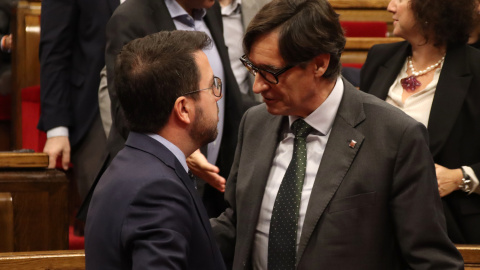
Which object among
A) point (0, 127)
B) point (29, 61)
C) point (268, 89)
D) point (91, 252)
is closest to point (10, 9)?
point (29, 61)

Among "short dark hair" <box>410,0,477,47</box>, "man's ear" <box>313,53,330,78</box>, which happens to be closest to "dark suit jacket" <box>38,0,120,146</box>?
"short dark hair" <box>410,0,477,47</box>

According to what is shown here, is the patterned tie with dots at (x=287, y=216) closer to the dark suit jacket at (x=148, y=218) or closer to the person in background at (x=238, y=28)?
the dark suit jacket at (x=148, y=218)

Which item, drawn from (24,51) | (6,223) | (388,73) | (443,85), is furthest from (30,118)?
(443,85)

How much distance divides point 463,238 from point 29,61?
186 cm

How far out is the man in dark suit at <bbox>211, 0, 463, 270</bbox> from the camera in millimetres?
1358

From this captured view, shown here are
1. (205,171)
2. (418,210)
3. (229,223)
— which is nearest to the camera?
(418,210)

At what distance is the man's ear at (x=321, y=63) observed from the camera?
146cm

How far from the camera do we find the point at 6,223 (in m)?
2.09

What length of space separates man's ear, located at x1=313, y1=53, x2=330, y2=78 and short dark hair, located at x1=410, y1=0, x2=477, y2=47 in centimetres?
68

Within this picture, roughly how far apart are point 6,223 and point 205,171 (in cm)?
62

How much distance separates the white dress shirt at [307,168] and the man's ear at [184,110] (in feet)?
0.92

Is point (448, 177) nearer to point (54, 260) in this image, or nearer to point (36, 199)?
point (54, 260)

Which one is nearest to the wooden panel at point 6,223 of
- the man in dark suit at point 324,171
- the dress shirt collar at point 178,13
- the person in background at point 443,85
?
the dress shirt collar at point 178,13

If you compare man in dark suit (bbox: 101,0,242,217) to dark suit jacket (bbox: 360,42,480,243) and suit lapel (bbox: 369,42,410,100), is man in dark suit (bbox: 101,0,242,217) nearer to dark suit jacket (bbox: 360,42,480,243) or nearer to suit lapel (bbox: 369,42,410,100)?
suit lapel (bbox: 369,42,410,100)
